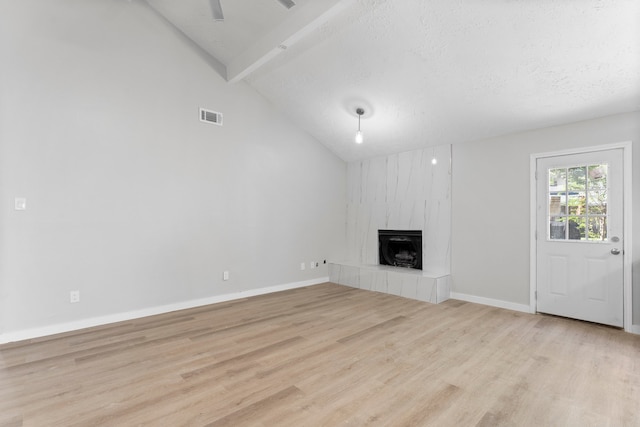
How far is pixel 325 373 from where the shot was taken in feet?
8.08

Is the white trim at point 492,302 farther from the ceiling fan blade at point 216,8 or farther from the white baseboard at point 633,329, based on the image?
the ceiling fan blade at point 216,8

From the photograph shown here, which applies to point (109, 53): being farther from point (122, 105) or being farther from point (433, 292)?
point (433, 292)

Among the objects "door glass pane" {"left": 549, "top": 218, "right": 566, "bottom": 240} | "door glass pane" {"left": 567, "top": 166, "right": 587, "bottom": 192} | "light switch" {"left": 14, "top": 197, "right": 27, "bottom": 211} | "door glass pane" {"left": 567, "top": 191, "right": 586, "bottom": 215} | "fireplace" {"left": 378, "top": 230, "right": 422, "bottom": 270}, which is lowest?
"fireplace" {"left": 378, "top": 230, "right": 422, "bottom": 270}

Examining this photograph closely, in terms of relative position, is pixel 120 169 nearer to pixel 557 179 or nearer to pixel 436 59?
pixel 436 59

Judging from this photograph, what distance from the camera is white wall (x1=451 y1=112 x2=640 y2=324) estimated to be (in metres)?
4.01

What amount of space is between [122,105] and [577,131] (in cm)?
572

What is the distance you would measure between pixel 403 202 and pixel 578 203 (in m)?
2.48

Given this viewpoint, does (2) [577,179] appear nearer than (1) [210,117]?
Yes

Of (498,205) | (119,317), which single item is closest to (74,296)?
(119,317)

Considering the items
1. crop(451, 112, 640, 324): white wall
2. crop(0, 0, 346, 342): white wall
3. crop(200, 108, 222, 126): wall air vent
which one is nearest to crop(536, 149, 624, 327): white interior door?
crop(451, 112, 640, 324): white wall

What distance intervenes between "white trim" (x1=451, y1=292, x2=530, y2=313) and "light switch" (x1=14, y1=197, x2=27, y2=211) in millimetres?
5656

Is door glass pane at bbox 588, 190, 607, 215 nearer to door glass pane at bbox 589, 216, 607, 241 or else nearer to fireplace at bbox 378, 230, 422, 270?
door glass pane at bbox 589, 216, 607, 241

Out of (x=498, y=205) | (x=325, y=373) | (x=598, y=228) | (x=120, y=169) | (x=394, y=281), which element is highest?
(x=120, y=169)

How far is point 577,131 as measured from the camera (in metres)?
3.85
